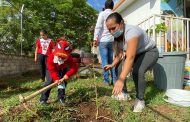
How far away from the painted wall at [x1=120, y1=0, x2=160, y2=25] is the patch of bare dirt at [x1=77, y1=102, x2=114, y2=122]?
18.3 feet

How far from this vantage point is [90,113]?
5.09 m

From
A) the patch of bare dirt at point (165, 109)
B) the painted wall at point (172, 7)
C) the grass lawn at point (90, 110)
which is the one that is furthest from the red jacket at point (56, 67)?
the painted wall at point (172, 7)

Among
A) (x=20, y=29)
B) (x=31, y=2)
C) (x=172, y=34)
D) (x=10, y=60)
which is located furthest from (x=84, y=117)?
(x=31, y=2)

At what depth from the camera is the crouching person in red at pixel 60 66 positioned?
5189 millimetres

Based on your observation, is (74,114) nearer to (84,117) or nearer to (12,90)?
(84,117)

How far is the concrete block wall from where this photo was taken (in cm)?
1055

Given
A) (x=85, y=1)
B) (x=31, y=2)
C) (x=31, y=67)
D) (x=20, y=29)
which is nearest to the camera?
(x=20, y=29)

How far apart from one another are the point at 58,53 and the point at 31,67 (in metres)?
7.81

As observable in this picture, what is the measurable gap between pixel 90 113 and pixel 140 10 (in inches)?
327

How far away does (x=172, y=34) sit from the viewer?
8.41 metres

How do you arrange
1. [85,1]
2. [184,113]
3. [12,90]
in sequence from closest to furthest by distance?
[184,113] → [12,90] → [85,1]

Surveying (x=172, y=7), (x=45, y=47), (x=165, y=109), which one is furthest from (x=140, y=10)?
(x=165, y=109)

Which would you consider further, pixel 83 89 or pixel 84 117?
pixel 83 89

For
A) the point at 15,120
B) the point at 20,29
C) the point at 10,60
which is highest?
the point at 20,29
